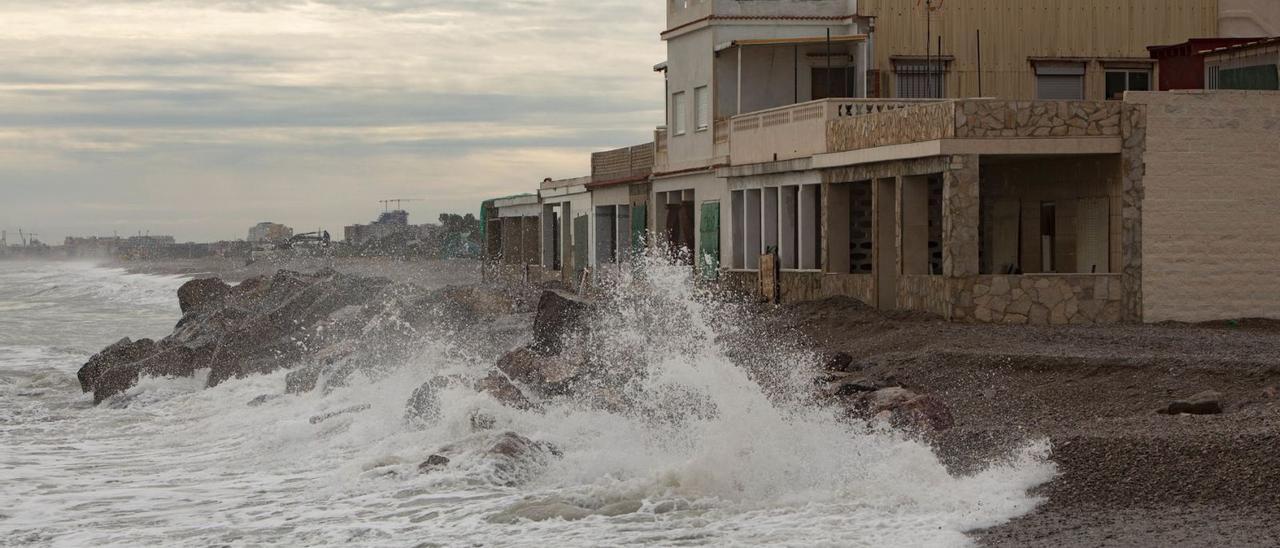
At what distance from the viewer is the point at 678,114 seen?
32.3 meters

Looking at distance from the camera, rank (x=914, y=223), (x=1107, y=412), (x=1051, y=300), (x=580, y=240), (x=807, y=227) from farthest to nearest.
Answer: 1. (x=580, y=240)
2. (x=807, y=227)
3. (x=914, y=223)
4. (x=1051, y=300)
5. (x=1107, y=412)

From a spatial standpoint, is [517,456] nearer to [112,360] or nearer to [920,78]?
[112,360]

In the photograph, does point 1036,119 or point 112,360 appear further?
point 112,360

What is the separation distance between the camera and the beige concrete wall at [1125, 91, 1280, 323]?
21.1 m

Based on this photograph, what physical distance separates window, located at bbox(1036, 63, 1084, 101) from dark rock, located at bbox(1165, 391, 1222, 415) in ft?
57.7

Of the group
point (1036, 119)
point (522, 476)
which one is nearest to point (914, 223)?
point (1036, 119)

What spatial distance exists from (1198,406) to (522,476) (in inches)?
218

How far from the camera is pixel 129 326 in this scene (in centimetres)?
4584

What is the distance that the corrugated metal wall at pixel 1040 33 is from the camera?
30516 millimetres

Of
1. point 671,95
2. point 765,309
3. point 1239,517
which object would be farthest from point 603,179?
point 1239,517

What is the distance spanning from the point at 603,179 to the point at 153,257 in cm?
12741

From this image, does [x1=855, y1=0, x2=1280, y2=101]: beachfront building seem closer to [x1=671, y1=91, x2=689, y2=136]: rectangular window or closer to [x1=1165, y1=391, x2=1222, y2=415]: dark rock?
[x1=671, y1=91, x2=689, y2=136]: rectangular window

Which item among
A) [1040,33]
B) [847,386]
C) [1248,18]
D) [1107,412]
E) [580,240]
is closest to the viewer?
[1107,412]

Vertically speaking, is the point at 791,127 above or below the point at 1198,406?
above
